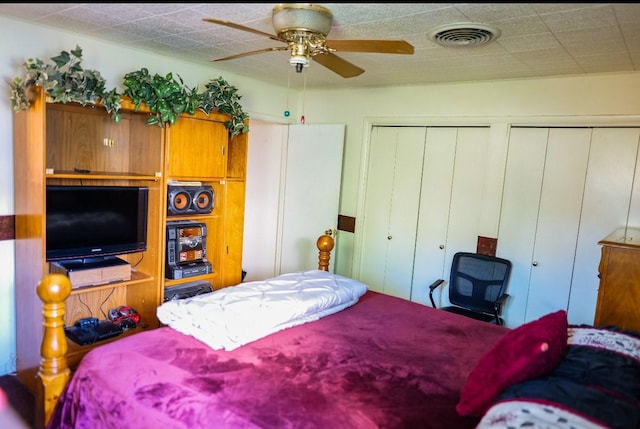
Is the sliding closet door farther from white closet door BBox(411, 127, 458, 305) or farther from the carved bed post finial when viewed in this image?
the carved bed post finial

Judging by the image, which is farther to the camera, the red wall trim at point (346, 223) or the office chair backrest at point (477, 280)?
the red wall trim at point (346, 223)

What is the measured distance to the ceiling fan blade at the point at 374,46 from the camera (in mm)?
2086

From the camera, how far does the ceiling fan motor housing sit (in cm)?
213

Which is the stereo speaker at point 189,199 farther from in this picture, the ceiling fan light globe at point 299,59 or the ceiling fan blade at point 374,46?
the ceiling fan blade at point 374,46

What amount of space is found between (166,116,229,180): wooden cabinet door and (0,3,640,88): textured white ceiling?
1.81 ft

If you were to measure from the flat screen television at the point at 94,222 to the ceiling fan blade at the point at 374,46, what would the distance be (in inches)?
69.0

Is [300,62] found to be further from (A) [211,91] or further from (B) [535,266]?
(B) [535,266]

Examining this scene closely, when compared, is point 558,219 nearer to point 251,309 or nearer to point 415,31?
point 415,31

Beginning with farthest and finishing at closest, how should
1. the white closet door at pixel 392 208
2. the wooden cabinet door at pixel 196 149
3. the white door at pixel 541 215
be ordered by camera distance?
the white closet door at pixel 392 208
the white door at pixel 541 215
the wooden cabinet door at pixel 196 149

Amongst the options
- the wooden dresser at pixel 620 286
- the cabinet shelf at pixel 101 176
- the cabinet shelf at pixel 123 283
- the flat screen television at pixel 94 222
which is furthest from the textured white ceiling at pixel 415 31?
the cabinet shelf at pixel 123 283

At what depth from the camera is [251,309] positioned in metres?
2.20

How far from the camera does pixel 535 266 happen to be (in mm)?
3533

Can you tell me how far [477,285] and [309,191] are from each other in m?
1.83

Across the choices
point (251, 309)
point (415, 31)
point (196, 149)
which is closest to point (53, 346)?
point (251, 309)
